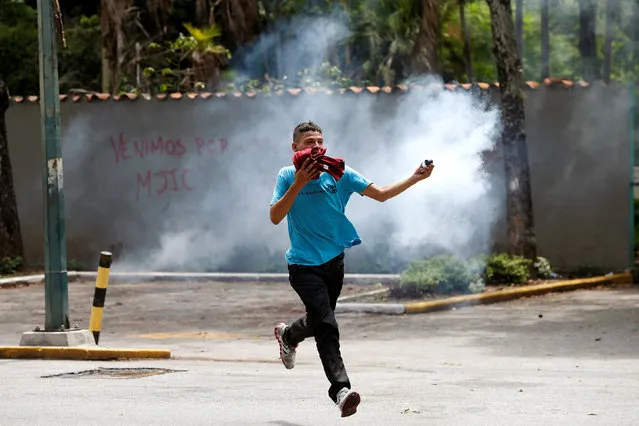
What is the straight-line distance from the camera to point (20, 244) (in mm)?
22078

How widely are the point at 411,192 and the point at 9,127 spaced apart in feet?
23.7

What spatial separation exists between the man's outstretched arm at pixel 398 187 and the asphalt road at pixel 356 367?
4.17ft

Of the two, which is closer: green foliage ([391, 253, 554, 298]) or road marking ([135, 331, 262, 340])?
road marking ([135, 331, 262, 340])

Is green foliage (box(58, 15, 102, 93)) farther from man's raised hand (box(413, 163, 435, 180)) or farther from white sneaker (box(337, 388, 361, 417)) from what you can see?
white sneaker (box(337, 388, 361, 417))

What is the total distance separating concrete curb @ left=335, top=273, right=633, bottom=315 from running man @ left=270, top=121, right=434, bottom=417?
25.5 feet

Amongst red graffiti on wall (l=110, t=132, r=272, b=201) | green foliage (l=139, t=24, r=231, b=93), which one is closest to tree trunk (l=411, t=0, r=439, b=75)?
green foliage (l=139, t=24, r=231, b=93)

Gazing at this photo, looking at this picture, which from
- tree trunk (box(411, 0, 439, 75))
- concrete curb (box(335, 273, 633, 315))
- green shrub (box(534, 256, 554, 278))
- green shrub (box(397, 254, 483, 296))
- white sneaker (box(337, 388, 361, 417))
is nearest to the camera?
white sneaker (box(337, 388, 361, 417))

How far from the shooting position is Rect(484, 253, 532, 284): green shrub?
1820 cm

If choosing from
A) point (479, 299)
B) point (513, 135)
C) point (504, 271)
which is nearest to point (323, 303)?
point (479, 299)

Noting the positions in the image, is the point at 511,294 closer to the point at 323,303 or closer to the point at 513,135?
the point at 513,135

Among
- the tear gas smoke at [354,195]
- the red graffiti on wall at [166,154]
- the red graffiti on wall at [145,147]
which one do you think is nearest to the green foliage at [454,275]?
the tear gas smoke at [354,195]

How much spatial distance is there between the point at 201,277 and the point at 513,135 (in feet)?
17.2

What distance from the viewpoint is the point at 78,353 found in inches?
451

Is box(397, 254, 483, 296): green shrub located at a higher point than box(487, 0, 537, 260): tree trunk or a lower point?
lower
